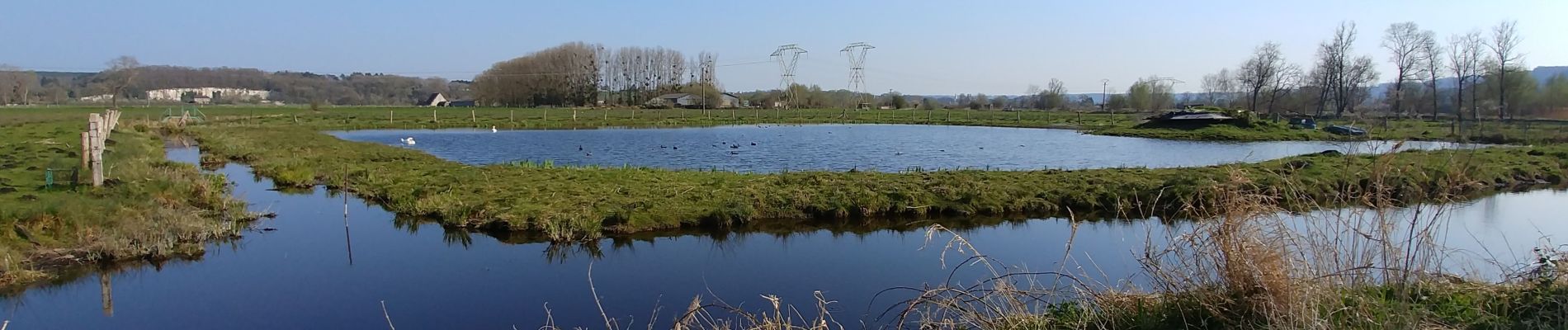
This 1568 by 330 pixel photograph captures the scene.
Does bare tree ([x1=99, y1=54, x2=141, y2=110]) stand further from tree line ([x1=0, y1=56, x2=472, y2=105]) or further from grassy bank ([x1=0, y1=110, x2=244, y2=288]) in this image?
grassy bank ([x1=0, y1=110, x2=244, y2=288])

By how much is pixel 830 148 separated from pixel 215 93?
131660 millimetres

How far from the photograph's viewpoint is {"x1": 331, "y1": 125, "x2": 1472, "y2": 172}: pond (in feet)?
81.9

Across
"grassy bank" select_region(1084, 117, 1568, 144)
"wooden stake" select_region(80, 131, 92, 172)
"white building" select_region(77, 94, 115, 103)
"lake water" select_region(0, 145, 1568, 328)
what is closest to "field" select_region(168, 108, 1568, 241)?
"lake water" select_region(0, 145, 1568, 328)

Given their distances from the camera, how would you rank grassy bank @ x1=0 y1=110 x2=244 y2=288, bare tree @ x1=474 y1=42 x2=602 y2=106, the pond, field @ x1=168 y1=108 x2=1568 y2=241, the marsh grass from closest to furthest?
the marsh grass < grassy bank @ x1=0 y1=110 x2=244 y2=288 < field @ x1=168 y1=108 x2=1568 y2=241 < the pond < bare tree @ x1=474 y1=42 x2=602 y2=106

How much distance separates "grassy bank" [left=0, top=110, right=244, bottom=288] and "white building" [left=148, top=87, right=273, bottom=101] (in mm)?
118823

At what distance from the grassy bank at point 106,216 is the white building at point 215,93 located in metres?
119

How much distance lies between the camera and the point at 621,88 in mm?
123000

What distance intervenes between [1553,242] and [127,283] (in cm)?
1944

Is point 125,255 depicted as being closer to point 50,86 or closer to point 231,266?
point 231,266

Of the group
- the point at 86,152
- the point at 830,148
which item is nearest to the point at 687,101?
the point at 830,148

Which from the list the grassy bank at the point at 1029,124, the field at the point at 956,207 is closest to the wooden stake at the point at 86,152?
the field at the point at 956,207

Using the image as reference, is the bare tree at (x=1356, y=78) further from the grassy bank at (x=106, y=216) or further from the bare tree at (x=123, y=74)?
the bare tree at (x=123, y=74)

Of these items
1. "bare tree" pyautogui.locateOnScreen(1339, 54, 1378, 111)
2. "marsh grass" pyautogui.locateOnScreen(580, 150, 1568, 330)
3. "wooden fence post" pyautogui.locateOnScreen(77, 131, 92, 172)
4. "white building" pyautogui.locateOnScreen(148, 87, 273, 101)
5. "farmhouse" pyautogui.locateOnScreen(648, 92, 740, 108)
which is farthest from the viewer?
"white building" pyautogui.locateOnScreen(148, 87, 273, 101)

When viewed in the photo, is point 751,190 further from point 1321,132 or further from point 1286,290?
point 1321,132
